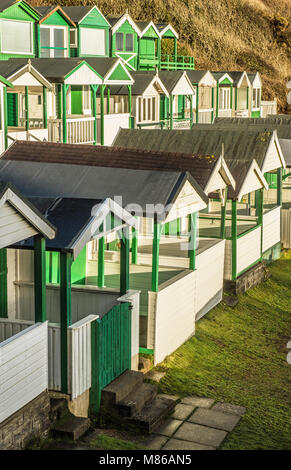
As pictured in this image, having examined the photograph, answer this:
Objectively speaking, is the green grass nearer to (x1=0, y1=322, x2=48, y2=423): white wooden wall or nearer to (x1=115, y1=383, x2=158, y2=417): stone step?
(x1=115, y1=383, x2=158, y2=417): stone step

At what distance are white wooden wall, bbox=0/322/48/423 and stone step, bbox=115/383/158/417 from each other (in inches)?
52.7

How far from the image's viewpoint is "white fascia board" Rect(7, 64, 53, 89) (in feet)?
72.8

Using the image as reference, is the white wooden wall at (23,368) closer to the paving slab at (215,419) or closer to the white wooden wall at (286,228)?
the paving slab at (215,419)

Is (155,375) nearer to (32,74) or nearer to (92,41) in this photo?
(32,74)

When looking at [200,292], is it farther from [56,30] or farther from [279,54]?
[279,54]

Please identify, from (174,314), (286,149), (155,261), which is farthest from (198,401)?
(286,149)

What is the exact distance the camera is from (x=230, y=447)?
10.1 meters

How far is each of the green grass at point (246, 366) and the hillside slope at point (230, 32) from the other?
145 feet

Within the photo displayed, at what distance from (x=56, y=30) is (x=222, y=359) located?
24.6 m

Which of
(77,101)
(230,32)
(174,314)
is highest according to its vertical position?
(230,32)

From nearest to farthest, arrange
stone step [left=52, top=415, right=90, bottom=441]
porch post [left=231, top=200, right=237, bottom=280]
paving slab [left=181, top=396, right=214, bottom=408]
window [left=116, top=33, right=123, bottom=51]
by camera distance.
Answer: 1. stone step [left=52, top=415, right=90, bottom=441]
2. paving slab [left=181, top=396, right=214, bottom=408]
3. porch post [left=231, top=200, right=237, bottom=280]
4. window [left=116, top=33, right=123, bottom=51]

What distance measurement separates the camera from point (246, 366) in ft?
45.8

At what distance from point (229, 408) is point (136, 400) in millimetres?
1778

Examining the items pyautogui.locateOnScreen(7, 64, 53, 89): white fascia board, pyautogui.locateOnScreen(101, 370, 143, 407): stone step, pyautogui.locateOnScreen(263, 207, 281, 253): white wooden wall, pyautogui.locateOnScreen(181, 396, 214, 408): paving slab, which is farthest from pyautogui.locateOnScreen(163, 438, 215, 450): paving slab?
pyautogui.locateOnScreen(7, 64, 53, 89): white fascia board
